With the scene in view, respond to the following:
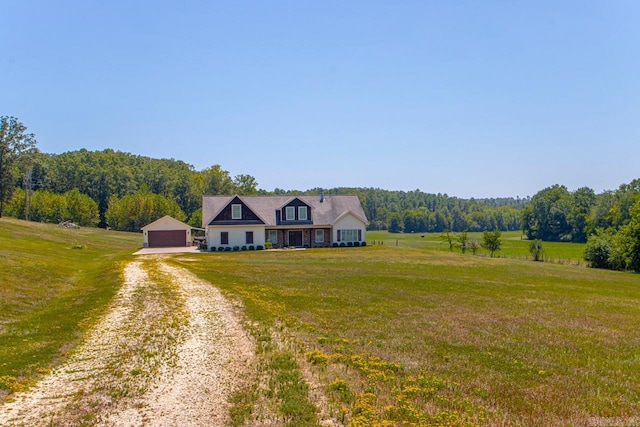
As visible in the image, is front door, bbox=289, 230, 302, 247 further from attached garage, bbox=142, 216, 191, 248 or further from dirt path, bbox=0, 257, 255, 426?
dirt path, bbox=0, 257, 255, 426

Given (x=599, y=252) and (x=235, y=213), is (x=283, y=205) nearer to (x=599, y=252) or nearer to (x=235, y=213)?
(x=235, y=213)

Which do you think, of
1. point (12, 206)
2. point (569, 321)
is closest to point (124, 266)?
point (569, 321)

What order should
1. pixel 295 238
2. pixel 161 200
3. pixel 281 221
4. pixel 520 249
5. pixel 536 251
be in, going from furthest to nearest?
1. pixel 161 200
2. pixel 520 249
3. pixel 295 238
4. pixel 281 221
5. pixel 536 251

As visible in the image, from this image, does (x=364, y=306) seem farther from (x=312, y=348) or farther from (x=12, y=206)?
(x=12, y=206)

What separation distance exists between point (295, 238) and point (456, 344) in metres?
42.0

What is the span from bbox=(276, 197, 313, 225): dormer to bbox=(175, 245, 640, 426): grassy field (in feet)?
87.1

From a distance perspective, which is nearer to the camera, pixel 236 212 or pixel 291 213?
pixel 236 212

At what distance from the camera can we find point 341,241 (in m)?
54.4

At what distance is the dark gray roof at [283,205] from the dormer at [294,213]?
13.9 inches

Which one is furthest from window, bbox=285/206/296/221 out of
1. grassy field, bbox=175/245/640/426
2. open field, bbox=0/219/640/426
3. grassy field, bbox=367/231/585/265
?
open field, bbox=0/219/640/426

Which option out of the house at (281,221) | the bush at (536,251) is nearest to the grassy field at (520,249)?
the bush at (536,251)

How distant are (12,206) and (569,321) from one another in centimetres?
9788

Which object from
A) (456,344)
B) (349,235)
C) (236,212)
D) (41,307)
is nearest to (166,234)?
(236,212)

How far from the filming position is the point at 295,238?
53781 mm
